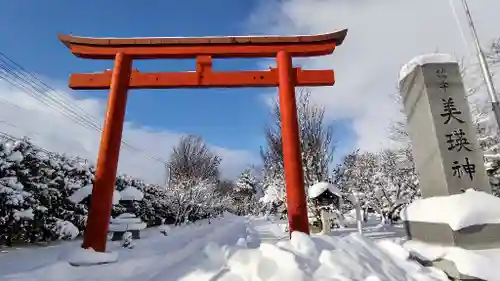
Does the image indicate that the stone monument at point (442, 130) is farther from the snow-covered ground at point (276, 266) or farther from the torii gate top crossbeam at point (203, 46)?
the torii gate top crossbeam at point (203, 46)

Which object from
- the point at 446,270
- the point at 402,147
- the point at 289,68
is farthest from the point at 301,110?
the point at 446,270

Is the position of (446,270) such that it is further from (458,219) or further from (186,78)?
(186,78)

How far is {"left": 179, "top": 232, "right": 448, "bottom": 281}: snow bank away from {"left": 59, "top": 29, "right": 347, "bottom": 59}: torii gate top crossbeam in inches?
169

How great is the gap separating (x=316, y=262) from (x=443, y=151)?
3.36m

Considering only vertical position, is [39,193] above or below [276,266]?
above

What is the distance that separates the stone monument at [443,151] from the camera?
447cm

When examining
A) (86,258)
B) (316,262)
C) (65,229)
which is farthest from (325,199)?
(86,258)

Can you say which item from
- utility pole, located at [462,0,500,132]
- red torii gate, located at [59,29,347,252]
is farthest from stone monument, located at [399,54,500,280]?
red torii gate, located at [59,29,347,252]

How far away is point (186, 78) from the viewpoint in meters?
6.54

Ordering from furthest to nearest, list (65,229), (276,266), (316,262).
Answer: (65,229)
(316,262)
(276,266)

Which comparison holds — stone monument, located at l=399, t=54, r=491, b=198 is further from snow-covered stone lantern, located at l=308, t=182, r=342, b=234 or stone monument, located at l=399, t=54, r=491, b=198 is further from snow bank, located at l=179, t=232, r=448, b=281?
snow-covered stone lantern, located at l=308, t=182, r=342, b=234

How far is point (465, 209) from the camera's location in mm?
4430

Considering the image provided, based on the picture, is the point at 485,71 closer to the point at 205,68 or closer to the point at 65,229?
the point at 205,68

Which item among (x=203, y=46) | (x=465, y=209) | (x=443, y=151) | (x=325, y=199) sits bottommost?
(x=465, y=209)
